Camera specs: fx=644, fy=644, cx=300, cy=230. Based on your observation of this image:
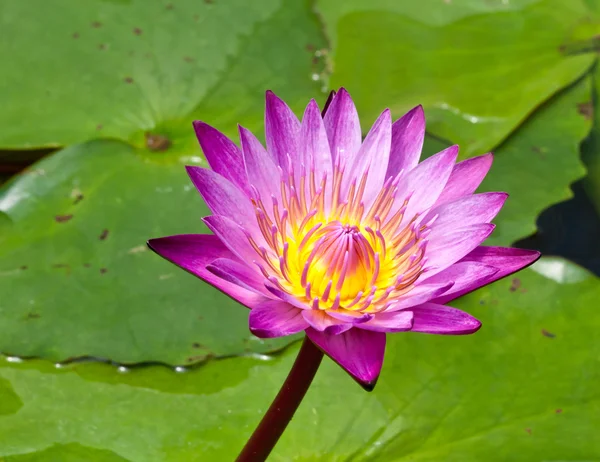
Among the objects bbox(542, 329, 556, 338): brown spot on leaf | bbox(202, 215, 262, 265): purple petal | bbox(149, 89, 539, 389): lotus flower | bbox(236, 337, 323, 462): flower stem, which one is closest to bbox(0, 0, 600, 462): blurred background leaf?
bbox(542, 329, 556, 338): brown spot on leaf

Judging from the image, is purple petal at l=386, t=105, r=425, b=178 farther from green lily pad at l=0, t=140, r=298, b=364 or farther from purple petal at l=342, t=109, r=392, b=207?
green lily pad at l=0, t=140, r=298, b=364

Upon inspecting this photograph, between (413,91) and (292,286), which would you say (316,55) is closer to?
(413,91)

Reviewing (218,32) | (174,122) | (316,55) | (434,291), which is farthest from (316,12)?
(434,291)

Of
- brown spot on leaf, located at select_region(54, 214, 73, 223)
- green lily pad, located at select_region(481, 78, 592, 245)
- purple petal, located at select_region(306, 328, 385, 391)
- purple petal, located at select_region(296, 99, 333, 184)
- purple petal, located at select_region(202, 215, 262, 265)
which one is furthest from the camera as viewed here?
green lily pad, located at select_region(481, 78, 592, 245)

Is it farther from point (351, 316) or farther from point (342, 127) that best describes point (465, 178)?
point (351, 316)

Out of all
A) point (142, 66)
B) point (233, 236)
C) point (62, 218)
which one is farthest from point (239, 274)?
point (142, 66)

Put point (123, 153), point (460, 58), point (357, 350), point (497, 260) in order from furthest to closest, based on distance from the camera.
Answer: point (460, 58), point (123, 153), point (497, 260), point (357, 350)
